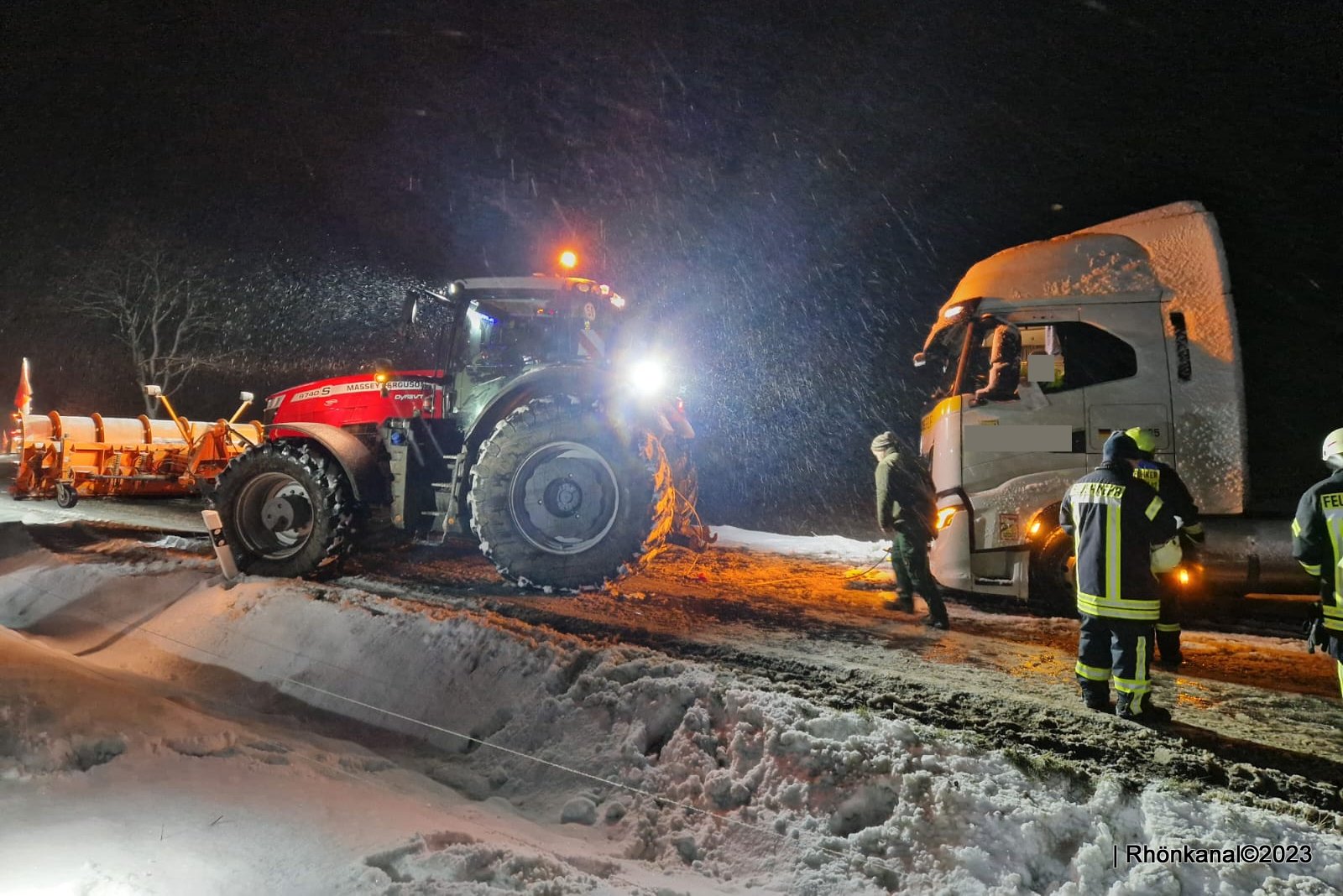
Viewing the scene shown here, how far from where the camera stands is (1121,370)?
585 cm

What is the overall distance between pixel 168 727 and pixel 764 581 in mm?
5525

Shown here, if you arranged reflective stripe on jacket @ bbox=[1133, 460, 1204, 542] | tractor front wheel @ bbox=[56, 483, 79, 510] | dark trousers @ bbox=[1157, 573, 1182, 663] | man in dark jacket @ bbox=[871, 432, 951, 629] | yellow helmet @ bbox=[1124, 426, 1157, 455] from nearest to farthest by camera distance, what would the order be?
reflective stripe on jacket @ bbox=[1133, 460, 1204, 542] → dark trousers @ bbox=[1157, 573, 1182, 663] → yellow helmet @ bbox=[1124, 426, 1157, 455] → man in dark jacket @ bbox=[871, 432, 951, 629] → tractor front wheel @ bbox=[56, 483, 79, 510]

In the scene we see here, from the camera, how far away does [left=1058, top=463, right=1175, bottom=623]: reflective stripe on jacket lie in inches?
149

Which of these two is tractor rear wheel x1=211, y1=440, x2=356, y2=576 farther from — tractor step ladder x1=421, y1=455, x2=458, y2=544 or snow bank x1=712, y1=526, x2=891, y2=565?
snow bank x1=712, y1=526, x2=891, y2=565

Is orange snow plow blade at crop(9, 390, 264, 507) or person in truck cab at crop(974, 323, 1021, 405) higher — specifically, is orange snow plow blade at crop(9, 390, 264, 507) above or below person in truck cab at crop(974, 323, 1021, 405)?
below

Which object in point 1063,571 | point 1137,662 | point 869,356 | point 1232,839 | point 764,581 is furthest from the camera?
point 869,356

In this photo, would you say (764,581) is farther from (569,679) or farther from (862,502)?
(862,502)

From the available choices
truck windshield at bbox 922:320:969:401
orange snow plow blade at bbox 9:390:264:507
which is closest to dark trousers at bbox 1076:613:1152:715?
truck windshield at bbox 922:320:969:401

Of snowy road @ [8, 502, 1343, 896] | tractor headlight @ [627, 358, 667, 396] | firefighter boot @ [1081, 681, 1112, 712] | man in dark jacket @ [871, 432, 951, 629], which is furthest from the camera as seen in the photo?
tractor headlight @ [627, 358, 667, 396]

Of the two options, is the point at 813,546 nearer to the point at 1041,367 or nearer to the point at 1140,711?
the point at 1041,367

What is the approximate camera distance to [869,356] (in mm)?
19469

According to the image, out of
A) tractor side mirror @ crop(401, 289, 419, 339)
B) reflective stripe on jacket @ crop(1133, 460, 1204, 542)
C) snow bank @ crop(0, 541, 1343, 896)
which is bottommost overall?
snow bank @ crop(0, 541, 1343, 896)

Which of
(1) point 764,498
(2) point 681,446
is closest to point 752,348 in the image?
(1) point 764,498

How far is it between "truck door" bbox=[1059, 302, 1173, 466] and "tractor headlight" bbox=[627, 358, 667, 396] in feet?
11.8
